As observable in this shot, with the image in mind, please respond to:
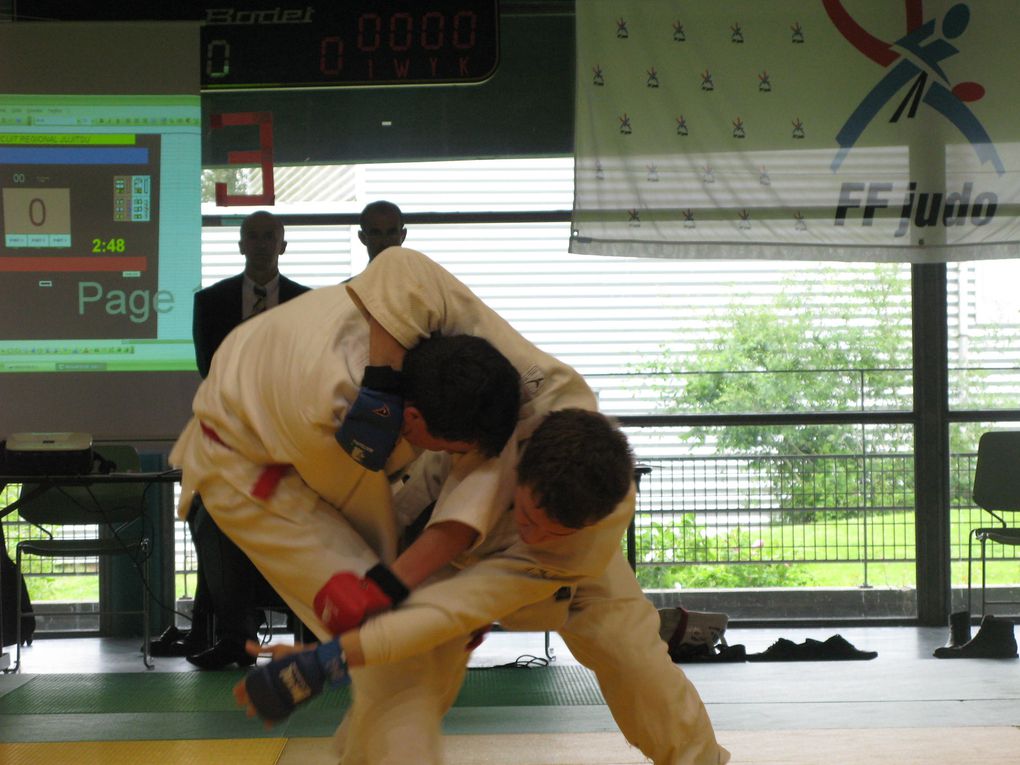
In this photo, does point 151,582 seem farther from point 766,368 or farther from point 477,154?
point 766,368

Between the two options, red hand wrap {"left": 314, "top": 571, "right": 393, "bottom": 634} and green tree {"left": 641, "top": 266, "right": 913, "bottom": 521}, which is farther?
green tree {"left": 641, "top": 266, "right": 913, "bottom": 521}

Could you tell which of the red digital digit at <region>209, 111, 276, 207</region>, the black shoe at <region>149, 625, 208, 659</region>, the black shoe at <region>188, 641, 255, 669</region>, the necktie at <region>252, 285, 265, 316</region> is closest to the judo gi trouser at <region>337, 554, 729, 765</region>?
the black shoe at <region>188, 641, 255, 669</region>

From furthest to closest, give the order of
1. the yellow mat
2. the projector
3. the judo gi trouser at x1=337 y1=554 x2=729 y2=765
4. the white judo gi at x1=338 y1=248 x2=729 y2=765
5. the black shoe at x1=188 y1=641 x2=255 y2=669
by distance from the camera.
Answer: the black shoe at x1=188 y1=641 x2=255 y2=669
the projector
the yellow mat
the judo gi trouser at x1=337 y1=554 x2=729 y2=765
the white judo gi at x1=338 y1=248 x2=729 y2=765

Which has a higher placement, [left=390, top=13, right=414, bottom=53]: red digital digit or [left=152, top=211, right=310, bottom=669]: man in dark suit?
[left=390, top=13, right=414, bottom=53]: red digital digit

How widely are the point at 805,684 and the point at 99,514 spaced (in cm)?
307

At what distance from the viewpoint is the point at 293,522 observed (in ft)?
7.41

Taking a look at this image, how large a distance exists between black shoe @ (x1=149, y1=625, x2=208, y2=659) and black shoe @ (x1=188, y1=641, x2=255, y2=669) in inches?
14.7

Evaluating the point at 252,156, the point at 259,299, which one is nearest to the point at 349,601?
the point at 259,299

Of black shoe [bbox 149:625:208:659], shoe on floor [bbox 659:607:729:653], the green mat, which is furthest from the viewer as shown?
black shoe [bbox 149:625:208:659]

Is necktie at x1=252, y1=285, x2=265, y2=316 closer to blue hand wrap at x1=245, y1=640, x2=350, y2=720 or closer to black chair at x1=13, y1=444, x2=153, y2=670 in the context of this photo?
black chair at x1=13, y1=444, x2=153, y2=670

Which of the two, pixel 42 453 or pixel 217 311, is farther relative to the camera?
pixel 217 311

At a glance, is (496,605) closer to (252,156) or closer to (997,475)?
(997,475)

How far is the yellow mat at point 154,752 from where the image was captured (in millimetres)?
3123

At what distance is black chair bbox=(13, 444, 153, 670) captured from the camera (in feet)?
15.8
